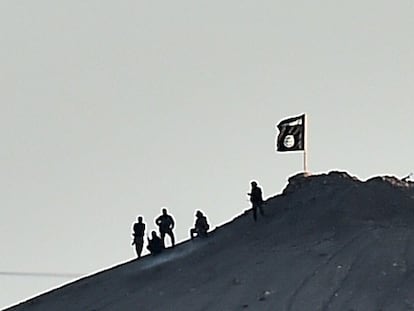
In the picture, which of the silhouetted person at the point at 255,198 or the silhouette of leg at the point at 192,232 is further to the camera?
the silhouette of leg at the point at 192,232

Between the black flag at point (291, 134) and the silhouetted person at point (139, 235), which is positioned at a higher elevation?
the black flag at point (291, 134)

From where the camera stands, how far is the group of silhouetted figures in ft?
157

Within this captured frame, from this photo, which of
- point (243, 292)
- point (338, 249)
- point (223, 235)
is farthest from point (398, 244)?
point (223, 235)

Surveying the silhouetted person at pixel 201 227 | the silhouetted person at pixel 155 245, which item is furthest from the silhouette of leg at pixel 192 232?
the silhouetted person at pixel 155 245

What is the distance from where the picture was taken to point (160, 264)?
4653 cm

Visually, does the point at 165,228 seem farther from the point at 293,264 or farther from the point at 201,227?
the point at 293,264

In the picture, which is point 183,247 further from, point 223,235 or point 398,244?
point 398,244

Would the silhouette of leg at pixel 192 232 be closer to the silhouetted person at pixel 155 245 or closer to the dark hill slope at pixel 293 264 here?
the dark hill slope at pixel 293 264

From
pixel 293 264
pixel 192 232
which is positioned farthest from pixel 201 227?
pixel 293 264

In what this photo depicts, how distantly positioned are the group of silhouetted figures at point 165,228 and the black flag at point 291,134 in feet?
11.7

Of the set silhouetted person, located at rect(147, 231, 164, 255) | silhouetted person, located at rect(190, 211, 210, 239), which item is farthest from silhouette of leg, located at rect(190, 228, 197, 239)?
silhouetted person, located at rect(147, 231, 164, 255)

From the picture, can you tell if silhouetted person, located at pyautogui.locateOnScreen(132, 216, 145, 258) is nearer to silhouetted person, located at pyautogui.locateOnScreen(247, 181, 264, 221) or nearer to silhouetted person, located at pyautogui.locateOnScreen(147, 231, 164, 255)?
silhouetted person, located at pyautogui.locateOnScreen(147, 231, 164, 255)

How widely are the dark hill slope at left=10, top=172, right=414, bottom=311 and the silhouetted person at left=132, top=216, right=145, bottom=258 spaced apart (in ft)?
3.18

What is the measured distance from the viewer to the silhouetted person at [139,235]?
48.0m
